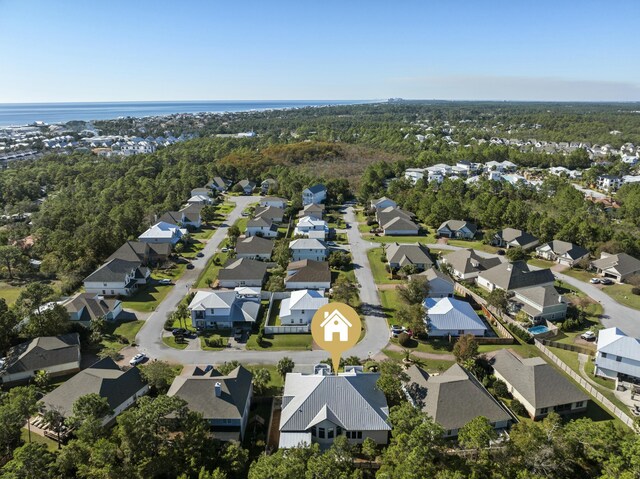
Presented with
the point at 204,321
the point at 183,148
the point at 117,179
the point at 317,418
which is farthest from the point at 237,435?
the point at 183,148

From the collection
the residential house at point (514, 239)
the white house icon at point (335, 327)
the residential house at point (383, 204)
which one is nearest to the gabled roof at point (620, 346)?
the white house icon at point (335, 327)

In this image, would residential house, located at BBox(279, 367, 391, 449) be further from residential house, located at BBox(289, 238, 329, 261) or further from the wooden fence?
residential house, located at BBox(289, 238, 329, 261)

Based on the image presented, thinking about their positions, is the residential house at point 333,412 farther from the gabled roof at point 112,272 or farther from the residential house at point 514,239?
the residential house at point 514,239

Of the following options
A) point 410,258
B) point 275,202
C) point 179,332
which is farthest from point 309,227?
point 179,332

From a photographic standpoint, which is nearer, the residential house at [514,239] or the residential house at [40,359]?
the residential house at [40,359]

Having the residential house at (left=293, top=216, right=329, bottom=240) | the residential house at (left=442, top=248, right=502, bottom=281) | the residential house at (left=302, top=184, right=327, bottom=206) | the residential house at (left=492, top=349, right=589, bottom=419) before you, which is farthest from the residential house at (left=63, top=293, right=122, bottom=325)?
the residential house at (left=302, top=184, right=327, bottom=206)

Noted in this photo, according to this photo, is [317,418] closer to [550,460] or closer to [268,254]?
[550,460]

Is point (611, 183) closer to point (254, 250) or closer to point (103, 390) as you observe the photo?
point (254, 250)
